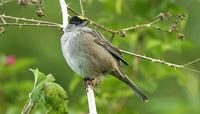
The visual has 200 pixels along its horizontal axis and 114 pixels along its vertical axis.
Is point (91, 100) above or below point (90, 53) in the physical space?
below

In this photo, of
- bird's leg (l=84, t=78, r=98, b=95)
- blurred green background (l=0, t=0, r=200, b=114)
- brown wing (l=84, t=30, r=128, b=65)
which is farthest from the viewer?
blurred green background (l=0, t=0, r=200, b=114)

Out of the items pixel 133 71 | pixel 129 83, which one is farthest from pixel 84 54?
pixel 133 71

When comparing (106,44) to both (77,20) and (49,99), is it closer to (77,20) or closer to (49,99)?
(77,20)

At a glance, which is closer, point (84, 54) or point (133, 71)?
point (84, 54)

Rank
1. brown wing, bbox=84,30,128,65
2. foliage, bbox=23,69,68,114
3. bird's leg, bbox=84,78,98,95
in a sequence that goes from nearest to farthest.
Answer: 1. foliage, bbox=23,69,68,114
2. bird's leg, bbox=84,78,98,95
3. brown wing, bbox=84,30,128,65

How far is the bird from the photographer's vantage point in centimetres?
664

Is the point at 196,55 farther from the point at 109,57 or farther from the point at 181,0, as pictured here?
the point at 109,57

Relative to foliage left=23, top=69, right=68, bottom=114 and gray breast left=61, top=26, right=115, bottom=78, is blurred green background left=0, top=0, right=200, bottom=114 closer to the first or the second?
gray breast left=61, top=26, right=115, bottom=78

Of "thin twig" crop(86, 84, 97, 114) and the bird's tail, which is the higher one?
the bird's tail

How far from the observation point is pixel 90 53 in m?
6.85

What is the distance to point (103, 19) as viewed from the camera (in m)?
7.66

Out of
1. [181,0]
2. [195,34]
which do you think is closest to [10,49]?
[195,34]

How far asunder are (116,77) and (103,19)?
32.3 inches

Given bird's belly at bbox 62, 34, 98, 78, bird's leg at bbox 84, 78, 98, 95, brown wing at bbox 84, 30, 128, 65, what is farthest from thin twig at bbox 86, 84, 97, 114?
brown wing at bbox 84, 30, 128, 65
